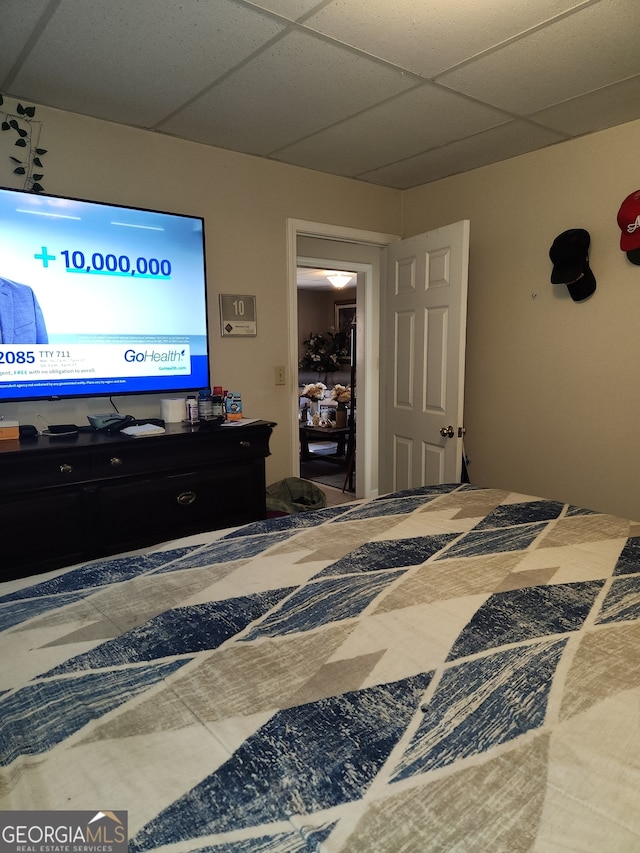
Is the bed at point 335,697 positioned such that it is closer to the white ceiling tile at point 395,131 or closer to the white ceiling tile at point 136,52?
the white ceiling tile at point 136,52

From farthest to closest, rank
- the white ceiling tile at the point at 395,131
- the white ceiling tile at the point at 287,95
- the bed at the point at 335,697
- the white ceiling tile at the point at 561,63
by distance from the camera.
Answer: the white ceiling tile at the point at 395,131
the white ceiling tile at the point at 287,95
the white ceiling tile at the point at 561,63
the bed at the point at 335,697

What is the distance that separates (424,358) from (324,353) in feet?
16.3

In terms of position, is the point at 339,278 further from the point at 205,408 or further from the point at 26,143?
the point at 26,143

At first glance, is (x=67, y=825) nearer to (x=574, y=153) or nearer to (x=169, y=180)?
(x=169, y=180)

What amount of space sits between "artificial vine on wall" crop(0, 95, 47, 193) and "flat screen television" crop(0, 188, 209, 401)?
18 cm

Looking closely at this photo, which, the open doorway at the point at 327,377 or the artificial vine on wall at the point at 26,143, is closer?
the artificial vine on wall at the point at 26,143

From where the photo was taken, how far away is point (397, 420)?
12.4 ft

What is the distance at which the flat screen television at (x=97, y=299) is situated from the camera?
2346 mm

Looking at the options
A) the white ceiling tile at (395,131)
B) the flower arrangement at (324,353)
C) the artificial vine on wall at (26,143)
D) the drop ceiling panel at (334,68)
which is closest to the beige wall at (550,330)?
the drop ceiling panel at (334,68)

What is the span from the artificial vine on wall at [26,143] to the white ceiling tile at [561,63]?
1.79 meters

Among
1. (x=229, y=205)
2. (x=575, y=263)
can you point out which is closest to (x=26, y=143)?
(x=229, y=205)

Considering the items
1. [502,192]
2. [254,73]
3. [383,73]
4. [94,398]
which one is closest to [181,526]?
[94,398]

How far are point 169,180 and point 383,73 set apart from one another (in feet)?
4.07

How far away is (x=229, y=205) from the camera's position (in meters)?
3.08
